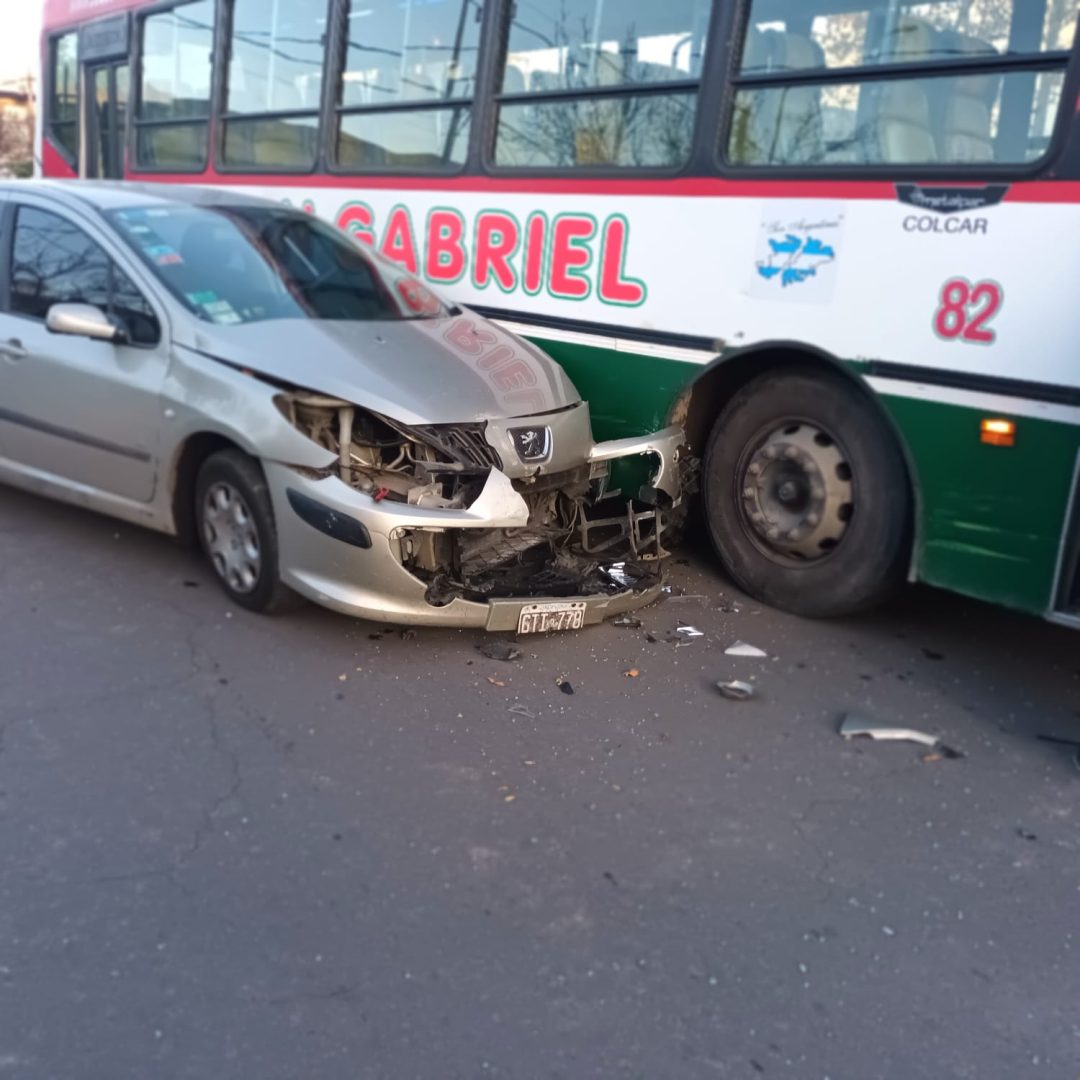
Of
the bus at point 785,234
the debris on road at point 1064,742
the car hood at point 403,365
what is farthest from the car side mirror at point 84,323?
the debris on road at point 1064,742

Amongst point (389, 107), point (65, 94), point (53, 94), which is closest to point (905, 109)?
point (389, 107)

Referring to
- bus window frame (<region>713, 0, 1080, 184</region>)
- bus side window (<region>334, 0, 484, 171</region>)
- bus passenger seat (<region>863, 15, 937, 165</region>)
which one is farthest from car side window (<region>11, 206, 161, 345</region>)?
bus passenger seat (<region>863, 15, 937, 165</region>)

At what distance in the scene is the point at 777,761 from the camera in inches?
157

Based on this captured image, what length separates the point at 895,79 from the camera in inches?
179

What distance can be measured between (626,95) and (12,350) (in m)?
3.31

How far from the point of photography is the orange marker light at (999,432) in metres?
4.31

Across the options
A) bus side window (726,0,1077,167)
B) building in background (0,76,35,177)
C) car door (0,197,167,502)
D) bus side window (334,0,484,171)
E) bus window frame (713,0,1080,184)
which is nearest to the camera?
bus window frame (713,0,1080,184)

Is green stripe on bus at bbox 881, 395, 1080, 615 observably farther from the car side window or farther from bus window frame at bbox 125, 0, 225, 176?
bus window frame at bbox 125, 0, 225, 176

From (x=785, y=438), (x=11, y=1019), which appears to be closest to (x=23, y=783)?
(x=11, y=1019)

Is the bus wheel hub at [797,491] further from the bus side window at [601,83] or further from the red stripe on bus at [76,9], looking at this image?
the red stripe on bus at [76,9]

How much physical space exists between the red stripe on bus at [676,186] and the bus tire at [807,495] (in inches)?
31.5

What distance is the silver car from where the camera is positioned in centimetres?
452

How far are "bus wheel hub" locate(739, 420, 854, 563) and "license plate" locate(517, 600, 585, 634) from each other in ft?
3.76

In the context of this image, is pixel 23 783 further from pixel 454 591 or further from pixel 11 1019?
pixel 454 591
